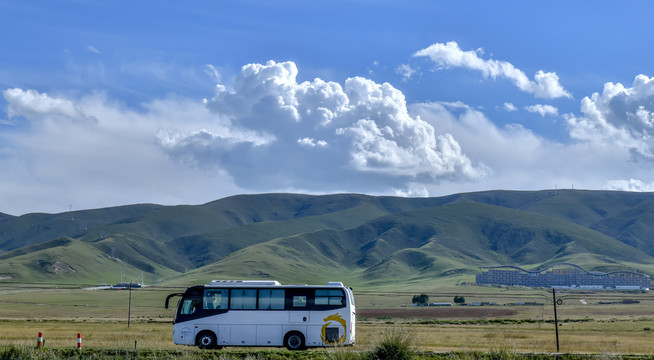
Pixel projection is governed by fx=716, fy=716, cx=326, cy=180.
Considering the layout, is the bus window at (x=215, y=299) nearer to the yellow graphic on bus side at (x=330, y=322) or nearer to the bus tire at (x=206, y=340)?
the bus tire at (x=206, y=340)

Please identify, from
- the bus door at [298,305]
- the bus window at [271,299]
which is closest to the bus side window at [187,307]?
the bus window at [271,299]

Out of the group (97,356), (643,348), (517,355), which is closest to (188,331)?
(97,356)

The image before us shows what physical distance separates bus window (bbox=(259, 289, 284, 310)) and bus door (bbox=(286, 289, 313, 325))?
427 mm

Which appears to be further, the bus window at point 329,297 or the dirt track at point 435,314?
the dirt track at point 435,314

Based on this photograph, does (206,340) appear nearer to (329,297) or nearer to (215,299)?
(215,299)

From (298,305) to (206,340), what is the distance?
19.2 feet

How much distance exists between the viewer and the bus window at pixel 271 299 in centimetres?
4328

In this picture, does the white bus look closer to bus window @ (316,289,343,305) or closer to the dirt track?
bus window @ (316,289,343,305)

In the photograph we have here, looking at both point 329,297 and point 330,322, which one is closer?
point 330,322

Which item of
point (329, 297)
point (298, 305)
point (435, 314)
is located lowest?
point (435, 314)

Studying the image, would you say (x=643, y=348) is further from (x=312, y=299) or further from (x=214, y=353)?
(x=214, y=353)

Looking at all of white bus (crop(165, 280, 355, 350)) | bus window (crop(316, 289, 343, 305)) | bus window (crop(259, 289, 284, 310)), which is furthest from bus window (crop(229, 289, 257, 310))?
bus window (crop(316, 289, 343, 305))

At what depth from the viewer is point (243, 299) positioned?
43562mm

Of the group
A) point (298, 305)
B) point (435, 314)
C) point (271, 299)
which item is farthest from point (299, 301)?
point (435, 314)
